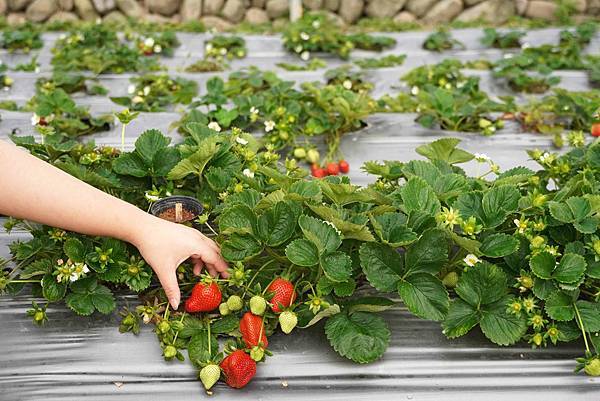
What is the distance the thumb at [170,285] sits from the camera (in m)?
1.57

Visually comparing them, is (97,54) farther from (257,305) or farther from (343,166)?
(257,305)

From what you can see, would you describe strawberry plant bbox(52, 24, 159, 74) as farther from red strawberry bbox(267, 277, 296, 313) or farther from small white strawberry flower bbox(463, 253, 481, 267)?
small white strawberry flower bbox(463, 253, 481, 267)

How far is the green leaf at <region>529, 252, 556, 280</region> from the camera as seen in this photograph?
1.57 m

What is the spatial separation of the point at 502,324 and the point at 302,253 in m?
0.51

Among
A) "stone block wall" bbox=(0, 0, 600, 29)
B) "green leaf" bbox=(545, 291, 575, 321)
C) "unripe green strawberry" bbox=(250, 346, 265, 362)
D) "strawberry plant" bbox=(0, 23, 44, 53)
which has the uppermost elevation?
"green leaf" bbox=(545, 291, 575, 321)

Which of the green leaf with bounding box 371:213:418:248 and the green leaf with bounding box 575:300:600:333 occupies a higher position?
the green leaf with bounding box 371:213:418:248

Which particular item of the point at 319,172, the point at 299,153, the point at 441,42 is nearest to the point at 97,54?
the point at 299,153

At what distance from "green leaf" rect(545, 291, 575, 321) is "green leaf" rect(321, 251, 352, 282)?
0.48 m

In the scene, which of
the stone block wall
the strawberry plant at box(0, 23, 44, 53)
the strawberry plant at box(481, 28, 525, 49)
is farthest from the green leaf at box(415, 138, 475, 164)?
the stone block wall

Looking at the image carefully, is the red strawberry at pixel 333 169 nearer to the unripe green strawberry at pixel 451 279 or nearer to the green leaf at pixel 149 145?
the green leaf at pixel 149 145

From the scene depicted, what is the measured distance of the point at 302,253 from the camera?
1.54 metres

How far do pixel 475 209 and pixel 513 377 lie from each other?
424mm

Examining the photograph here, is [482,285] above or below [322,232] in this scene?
below

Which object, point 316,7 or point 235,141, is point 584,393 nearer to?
point 235,141
